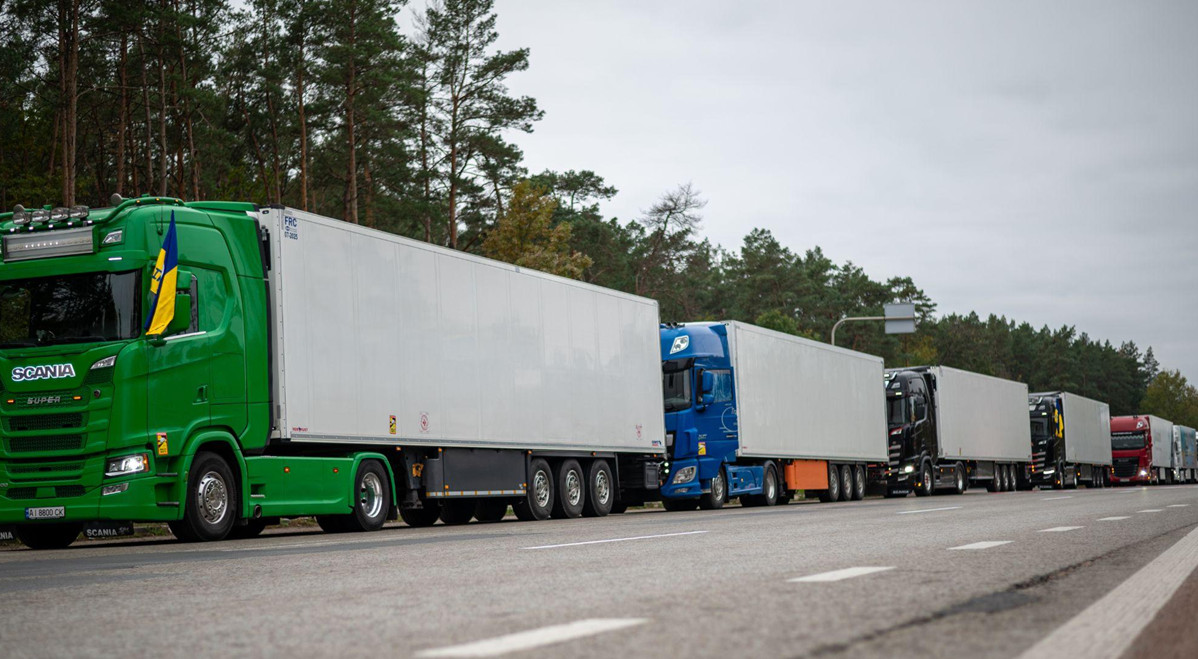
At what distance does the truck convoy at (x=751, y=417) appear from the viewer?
26.7 meters

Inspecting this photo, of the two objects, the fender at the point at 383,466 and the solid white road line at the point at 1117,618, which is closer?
the solid white road line at the point at 1117,618

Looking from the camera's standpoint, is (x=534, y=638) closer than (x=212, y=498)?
Yes

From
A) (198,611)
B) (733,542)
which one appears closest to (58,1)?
(733,542)

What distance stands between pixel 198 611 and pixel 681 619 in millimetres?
2576

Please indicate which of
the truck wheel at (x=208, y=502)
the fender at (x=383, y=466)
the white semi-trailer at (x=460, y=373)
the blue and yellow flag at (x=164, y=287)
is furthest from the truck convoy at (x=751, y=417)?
the blue and yellow flag at (x=164, y=287)

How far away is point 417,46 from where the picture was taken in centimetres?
5072

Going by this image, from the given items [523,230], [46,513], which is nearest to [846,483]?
[523,230]

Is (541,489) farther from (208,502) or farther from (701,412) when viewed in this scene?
(208,502)

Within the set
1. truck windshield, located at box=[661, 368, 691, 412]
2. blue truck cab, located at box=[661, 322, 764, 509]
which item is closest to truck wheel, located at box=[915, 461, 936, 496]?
→ blue truck cab, located at box=[661, 322, 764, 509]

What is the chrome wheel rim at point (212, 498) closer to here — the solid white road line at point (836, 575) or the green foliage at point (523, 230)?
the solid white road line at point (836, 575)

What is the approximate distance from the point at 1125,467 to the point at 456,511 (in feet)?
174

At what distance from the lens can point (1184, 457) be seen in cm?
7644

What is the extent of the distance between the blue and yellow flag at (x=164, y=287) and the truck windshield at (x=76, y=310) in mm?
243

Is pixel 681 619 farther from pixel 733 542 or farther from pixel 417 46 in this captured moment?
pixel 417 46
